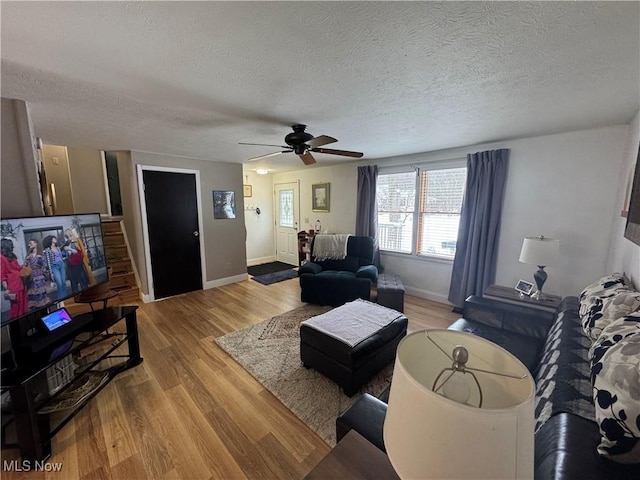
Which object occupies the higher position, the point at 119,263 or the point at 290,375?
the point at 119,263

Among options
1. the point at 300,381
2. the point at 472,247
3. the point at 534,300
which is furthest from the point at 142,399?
the point at 472,247

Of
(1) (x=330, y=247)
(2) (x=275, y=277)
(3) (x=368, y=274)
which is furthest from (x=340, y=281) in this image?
(2) (x=275, y=277)

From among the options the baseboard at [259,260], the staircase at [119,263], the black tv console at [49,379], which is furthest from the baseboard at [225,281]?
the black tv console at [49,379]

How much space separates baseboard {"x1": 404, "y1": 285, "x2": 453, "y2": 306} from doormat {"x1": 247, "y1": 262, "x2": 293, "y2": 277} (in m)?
2.80

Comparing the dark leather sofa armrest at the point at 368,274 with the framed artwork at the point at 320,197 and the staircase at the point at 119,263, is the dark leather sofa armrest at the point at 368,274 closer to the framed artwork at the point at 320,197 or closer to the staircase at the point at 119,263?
the framed artwork at the point at 320,197

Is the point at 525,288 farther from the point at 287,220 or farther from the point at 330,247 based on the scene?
the point at 287,220

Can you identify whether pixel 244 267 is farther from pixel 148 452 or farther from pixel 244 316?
pixel 148 452

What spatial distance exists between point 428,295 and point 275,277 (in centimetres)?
284

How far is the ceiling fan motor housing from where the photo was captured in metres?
2.43

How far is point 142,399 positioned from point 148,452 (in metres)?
0.54

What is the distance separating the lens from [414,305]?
382 centimetres

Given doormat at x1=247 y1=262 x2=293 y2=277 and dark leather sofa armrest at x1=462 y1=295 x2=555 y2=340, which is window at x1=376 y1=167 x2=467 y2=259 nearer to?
dark leather sofa armrest at x1=462 y1=295 x2=555 y2=340

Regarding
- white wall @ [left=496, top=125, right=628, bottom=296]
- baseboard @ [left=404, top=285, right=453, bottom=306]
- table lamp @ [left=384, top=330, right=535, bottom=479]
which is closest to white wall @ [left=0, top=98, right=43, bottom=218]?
table lamp @ [left=384, top=330, right=535, bottom=479]

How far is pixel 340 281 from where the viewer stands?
3656 millimetres
